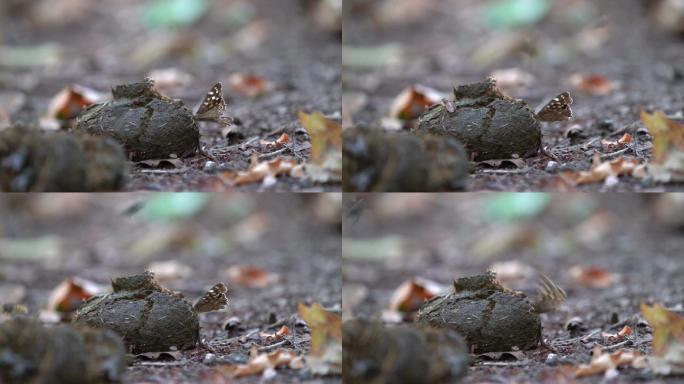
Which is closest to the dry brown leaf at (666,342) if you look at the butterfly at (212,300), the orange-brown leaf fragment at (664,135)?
the orange-brown leaf fragment at (664,135)

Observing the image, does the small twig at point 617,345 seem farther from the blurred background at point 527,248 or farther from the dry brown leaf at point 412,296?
the dry brown leaf at point 412,296

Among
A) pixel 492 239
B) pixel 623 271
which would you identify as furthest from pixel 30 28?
pixel 623 271

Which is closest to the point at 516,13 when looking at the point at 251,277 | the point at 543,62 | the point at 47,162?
the point at 543,62

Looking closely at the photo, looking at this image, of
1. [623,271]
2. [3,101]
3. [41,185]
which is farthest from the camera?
[623,271]

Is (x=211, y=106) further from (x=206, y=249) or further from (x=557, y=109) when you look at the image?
(x=206, y=249)

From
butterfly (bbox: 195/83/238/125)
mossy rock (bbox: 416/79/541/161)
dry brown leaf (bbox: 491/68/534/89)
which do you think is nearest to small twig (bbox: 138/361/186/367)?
butterfly (bbox: 195/83/238/125)

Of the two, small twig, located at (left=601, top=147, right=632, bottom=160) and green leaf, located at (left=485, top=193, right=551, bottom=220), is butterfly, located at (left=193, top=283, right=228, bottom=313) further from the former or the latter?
green leaf, located at (left=485, top=193, right=551, bottom=220)

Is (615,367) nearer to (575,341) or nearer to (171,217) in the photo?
(575,341)
